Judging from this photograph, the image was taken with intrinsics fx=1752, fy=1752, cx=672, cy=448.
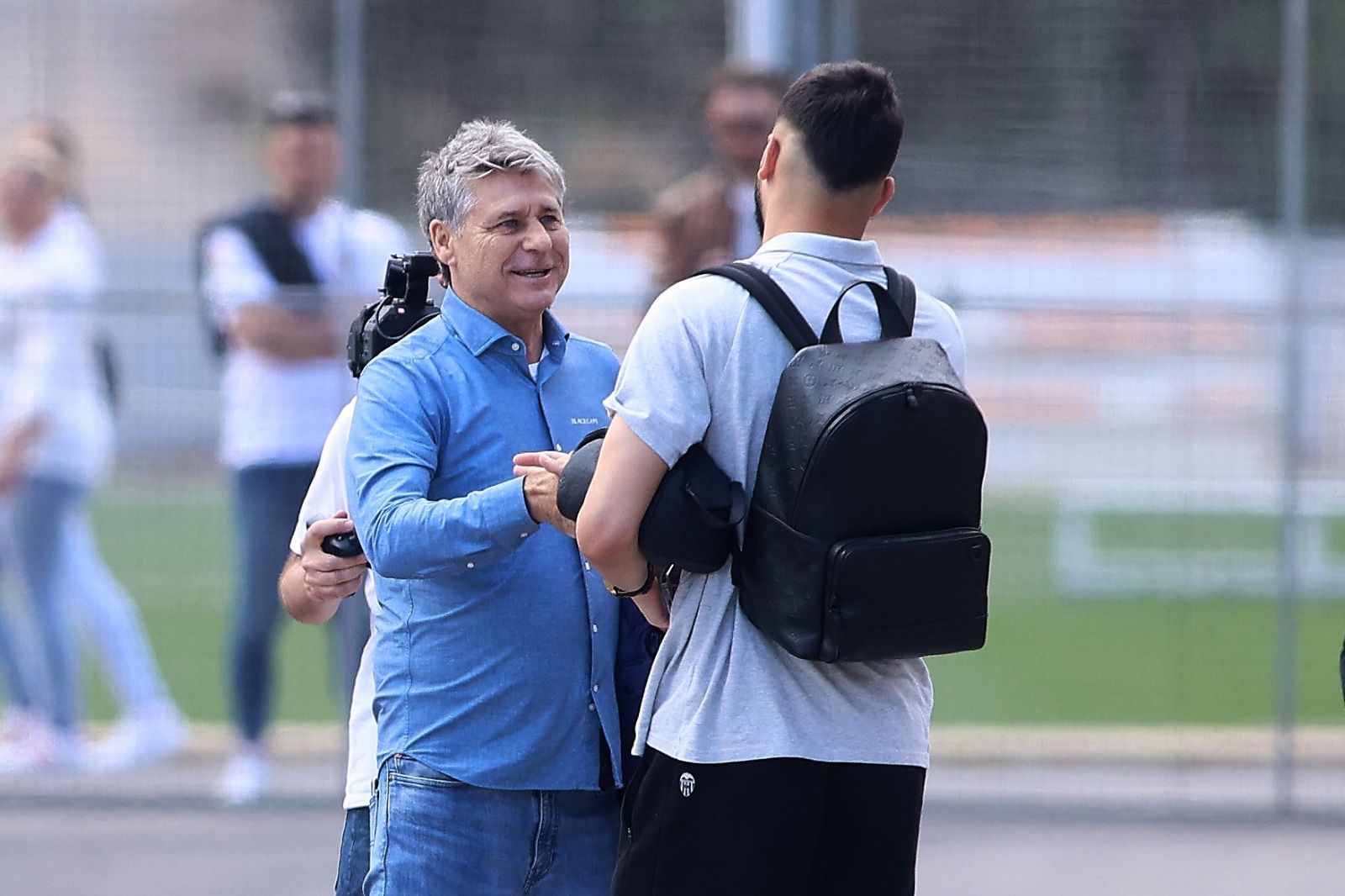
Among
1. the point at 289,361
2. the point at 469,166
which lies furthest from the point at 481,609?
the point at 289,361

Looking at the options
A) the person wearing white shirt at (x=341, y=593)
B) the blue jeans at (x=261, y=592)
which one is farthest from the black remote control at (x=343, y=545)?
the blue jeans at (x=261, y=592)

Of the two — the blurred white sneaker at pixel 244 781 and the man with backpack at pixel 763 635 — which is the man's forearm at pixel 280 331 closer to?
the blurred white sneaker at pixel 244 781

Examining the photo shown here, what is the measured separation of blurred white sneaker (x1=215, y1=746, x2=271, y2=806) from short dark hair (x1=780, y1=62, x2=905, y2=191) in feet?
13.0

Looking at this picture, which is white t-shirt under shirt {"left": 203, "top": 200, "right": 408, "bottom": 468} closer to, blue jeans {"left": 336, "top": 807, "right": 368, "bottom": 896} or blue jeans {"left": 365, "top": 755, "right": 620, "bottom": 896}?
blue jeans {"left": 336, "top": 807, "right": 368, "bottom": 896}

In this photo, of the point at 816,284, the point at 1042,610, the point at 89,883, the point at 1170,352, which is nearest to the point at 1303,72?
Answer: the point at 1170,352

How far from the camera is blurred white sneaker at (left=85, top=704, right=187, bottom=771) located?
596 centimetres

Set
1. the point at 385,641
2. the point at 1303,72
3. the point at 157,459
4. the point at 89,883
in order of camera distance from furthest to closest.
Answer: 1. the point at 157,459
2. the point at 1303,72
3. the point at 89,883
4. the point at 385,641

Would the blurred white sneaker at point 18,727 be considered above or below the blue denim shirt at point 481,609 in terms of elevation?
below

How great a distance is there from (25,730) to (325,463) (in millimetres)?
3625

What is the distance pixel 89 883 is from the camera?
5.07m

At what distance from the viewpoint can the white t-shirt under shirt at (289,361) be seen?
5.77m

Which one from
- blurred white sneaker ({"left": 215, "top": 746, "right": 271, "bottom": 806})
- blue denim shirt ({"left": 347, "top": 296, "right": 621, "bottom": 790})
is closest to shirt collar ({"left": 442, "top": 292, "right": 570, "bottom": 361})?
blue denim shirt ({"left": 347, "top": 296, "right": 621, "bottom": 790})

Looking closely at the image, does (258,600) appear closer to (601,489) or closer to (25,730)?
(25,730)

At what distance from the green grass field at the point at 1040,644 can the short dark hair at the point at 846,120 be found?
371cm
